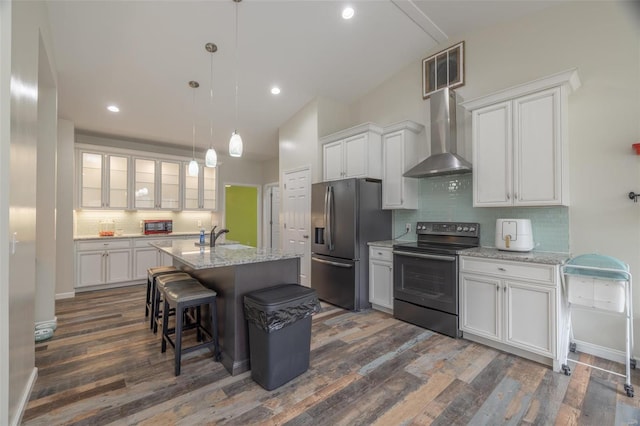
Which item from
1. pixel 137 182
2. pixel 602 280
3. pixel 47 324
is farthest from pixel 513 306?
pixel 137 182

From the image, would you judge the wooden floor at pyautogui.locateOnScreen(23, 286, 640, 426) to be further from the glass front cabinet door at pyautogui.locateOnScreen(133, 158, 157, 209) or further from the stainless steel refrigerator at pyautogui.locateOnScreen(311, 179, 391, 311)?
the glass front cabinet door at pyautogui.locateOnScreen(133, 158, 157, 209)

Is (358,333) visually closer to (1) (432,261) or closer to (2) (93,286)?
(1) (432,261)

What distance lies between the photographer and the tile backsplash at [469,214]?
285 cm

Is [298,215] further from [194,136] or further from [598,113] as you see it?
[598,113]

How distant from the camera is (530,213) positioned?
118 inches

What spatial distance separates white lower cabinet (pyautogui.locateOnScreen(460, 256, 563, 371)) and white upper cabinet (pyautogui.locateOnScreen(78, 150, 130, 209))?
563 centimetres

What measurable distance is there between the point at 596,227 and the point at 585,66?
152 centimetres

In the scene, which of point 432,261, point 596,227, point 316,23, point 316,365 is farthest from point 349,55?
point 316,365

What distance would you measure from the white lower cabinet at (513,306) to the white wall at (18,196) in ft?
11.3

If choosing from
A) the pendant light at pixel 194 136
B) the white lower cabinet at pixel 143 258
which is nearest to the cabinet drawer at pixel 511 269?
the pendant light at pixel 194 136

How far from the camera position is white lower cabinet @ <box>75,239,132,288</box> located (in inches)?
182

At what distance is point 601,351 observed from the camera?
261 cm

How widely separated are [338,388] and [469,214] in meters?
2.49

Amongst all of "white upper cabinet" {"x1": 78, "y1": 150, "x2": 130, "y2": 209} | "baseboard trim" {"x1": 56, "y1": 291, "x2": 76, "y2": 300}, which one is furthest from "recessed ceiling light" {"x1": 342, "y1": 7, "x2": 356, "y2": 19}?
"baseboard trim" {"x1": 56, "y1": 291, "x2": 76, "y2": 300}
